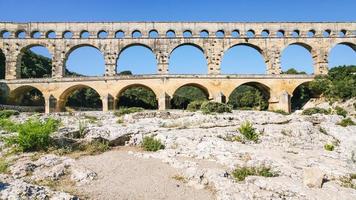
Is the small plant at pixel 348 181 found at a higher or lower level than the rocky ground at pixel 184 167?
lower

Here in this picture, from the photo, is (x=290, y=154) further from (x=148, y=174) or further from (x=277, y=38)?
(x=277, y=38)

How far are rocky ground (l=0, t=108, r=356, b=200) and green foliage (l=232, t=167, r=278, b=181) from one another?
24cm

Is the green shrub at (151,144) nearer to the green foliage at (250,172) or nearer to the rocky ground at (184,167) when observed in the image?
the rocky ground at (184,167)

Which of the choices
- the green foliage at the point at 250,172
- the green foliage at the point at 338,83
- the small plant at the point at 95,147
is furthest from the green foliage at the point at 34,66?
the green foliage at the point at 250,172

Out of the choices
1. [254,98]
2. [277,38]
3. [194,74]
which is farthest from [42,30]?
[254,98]

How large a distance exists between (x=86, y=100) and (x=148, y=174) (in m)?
54.2

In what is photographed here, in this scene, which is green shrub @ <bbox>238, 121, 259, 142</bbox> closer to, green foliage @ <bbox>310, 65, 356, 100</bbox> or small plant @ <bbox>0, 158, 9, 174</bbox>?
small plant @ <bbox>0, 158, 9, 174</bbox>

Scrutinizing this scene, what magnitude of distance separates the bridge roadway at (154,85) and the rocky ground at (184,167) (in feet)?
64.6

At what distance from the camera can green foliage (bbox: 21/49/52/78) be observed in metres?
59.7

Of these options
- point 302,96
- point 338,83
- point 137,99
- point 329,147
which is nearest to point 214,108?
point 329,147

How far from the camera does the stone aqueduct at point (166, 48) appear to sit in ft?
138

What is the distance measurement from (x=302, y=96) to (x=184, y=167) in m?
38.1

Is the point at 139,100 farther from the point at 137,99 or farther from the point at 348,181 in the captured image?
the point at 348,181

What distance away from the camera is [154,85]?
137 ft
